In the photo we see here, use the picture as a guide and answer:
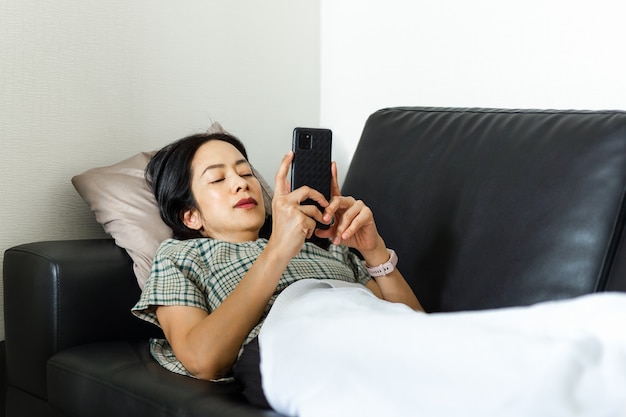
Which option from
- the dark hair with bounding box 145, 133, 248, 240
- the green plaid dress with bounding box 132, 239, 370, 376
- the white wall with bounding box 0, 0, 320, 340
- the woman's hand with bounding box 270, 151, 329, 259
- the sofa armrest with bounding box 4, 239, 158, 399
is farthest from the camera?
the white wall with bounding box 0, 0, 320, 340

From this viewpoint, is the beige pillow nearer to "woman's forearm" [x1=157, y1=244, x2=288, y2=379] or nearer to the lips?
the lips

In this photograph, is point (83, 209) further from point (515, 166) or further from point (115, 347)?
point (515, 166)

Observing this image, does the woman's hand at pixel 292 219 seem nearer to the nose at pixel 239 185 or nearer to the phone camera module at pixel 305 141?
the phone camera module at pixel 305 141

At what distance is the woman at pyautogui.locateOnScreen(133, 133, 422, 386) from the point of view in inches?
55.9

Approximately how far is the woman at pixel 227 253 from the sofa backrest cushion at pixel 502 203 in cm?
12

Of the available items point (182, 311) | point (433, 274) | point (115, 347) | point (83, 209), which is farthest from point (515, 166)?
point (83, 209)

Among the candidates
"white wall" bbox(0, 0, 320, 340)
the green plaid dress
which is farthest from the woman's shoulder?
"white wall" bbox(0, 0, 320, 340)

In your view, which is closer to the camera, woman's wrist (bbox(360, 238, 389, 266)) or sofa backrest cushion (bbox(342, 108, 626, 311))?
sofa backrest cushion (bbox(342, 108, 626, 311))

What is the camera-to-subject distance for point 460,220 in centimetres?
165

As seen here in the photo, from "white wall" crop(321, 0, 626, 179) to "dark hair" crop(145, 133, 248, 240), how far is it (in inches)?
30.2

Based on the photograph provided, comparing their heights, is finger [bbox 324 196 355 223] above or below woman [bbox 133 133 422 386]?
above

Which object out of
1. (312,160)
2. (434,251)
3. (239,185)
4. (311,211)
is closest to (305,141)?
(312,160)

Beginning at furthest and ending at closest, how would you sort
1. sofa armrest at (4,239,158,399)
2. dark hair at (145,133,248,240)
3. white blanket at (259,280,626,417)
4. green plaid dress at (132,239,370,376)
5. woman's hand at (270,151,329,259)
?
dark hair at (145,133,248,240), sofa armrest at (4,239,158,399), green plaid dress at (132,239,370,376), woman's hand at (270,151,329,259), white blanket at (259,280,626,417)

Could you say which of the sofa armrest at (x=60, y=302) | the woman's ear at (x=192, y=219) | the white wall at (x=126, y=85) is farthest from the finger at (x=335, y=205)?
the white wall at (x=126, y=85)
